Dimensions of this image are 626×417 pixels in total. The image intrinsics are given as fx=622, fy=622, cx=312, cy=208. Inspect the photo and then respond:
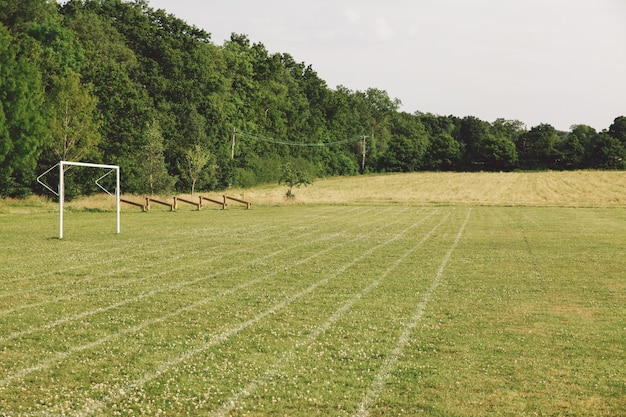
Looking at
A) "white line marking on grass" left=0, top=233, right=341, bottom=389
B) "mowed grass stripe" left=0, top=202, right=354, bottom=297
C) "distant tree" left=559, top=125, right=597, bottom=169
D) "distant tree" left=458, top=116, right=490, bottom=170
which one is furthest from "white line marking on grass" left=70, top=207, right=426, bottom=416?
"distant tree" left=458, top=116, right=490, bottom=170

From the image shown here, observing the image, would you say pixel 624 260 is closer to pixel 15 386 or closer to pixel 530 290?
pixel 530 290

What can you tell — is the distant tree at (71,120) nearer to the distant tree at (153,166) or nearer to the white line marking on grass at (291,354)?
the distant tree at (153,166)

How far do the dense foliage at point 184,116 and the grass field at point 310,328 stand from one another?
103 ft

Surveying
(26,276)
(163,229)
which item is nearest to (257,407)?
(26,276)

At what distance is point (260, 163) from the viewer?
98.8 m

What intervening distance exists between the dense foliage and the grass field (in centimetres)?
3138

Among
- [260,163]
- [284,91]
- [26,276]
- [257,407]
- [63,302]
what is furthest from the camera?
[284,91]

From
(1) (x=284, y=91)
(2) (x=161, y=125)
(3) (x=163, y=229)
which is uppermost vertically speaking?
(1) (x=284, y=91)

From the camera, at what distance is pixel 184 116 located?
252 ft

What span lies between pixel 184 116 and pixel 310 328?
2731 inches

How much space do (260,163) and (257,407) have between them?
304 ft

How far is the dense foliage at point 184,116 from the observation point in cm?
5334

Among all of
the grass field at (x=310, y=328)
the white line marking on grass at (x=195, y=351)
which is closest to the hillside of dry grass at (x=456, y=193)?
the grass field at (x=310, y=328)

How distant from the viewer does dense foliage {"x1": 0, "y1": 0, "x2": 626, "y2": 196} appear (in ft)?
175
